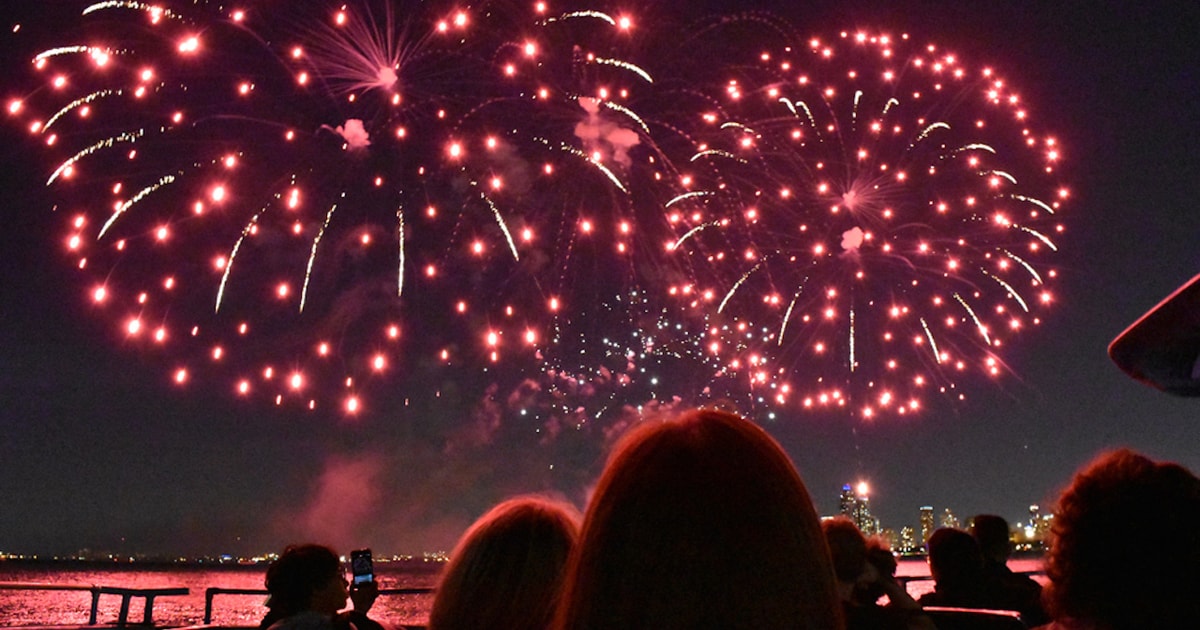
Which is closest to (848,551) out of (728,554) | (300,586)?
(300,586)

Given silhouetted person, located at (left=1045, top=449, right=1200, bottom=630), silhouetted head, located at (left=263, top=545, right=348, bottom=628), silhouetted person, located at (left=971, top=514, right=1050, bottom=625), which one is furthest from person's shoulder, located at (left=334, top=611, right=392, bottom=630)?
silhouetted person, located at (left=971, top=514, right=1050, bottom=625)

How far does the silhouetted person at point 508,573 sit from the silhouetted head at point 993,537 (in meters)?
5.44

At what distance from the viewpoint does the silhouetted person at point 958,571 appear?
6.05 metres

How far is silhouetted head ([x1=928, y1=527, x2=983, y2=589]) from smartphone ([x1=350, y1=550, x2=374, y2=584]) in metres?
4.11

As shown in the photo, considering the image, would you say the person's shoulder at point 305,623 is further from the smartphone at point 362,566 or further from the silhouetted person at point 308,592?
the smartphone at point 362,566

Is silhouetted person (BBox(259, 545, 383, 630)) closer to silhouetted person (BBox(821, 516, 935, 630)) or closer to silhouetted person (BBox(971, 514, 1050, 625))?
silhouetted person (BBox(821, 516, 935, 630))

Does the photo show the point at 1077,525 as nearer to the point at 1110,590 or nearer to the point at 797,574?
the point at 1110,590

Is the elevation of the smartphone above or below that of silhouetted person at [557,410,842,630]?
above

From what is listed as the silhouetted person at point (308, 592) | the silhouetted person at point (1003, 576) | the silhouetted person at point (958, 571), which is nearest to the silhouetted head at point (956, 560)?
the silhouetted person at point (958, 571)

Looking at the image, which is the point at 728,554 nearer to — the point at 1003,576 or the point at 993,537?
the point at 1003,576

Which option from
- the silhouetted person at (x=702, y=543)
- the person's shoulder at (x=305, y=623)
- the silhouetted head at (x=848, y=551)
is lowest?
the silhouetted person at (x=702, y=543)

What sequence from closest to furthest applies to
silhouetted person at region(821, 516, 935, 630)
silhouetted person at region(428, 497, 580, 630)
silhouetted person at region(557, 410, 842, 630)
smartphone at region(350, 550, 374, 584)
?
silhouetted person at region(557, 410, 842, 630)
silhouetted person at region(428, 497, 580, 630)
silhouetted person at region(821, 516, 935, 630)
smartphone at region(350, 550, 374, 584)

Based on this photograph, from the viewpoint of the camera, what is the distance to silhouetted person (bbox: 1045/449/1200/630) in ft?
7.95

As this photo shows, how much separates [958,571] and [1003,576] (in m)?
0.62
